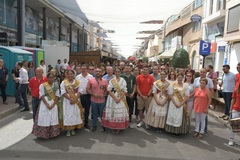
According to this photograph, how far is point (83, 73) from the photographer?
6098mm

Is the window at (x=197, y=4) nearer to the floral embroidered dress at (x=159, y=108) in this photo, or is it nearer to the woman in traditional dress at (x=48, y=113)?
the floral embroidered dress at (x=159, y=108)

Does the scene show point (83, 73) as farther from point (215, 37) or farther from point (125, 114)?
point (215, 37)

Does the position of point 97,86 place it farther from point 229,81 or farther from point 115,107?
point 229,81

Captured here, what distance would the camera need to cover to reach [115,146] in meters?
5.02

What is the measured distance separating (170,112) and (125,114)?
1156mm

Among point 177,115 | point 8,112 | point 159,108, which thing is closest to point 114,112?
point 159,108

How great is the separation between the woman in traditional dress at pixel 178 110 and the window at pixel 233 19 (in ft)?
38.1

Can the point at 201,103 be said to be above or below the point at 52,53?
below

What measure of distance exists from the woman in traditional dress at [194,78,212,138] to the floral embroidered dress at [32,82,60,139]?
345 cm

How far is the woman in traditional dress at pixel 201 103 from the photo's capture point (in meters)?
5.61

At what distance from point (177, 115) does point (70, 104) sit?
267 cm

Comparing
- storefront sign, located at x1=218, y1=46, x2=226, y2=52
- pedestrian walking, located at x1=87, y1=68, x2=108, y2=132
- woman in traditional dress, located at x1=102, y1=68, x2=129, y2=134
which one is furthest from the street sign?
pedestrian walking, located at x1=87, y1=68, x2=108, y2=132

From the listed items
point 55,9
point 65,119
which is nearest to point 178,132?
point 65,119

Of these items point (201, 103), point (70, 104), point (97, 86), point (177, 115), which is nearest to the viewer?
point (70, 104)
